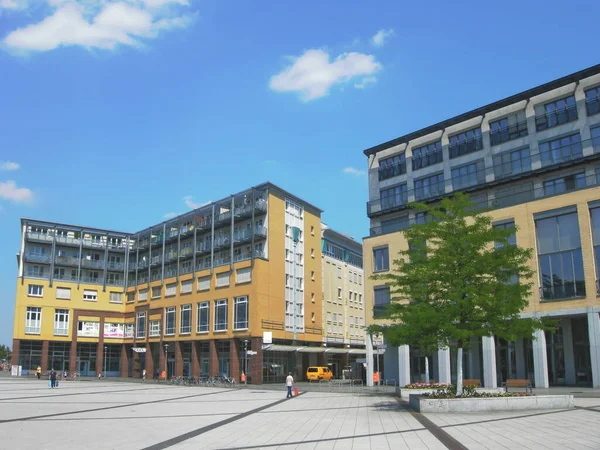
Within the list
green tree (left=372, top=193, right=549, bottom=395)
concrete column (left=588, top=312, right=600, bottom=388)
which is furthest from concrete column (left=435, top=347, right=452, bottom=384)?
green tree (left=372, top=193, right=549, bottom=395)

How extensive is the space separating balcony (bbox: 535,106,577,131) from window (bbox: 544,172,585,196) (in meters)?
4.38

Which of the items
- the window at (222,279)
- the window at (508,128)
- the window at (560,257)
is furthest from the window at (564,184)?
the window at (222,279)

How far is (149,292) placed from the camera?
262ft

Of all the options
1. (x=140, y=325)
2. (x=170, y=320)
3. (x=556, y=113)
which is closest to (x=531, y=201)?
(x=556, y=113)

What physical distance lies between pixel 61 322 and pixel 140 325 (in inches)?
420

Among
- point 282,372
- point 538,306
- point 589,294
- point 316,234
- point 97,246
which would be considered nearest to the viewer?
point 589,294

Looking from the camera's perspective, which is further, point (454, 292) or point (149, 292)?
point (149, 292)

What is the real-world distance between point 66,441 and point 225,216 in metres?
53.5

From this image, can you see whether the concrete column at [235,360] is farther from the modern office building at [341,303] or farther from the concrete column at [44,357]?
the concrete column at [44,357]

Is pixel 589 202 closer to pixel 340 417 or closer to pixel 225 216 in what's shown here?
pixel 340 417

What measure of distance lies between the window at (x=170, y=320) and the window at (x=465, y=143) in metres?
39.9

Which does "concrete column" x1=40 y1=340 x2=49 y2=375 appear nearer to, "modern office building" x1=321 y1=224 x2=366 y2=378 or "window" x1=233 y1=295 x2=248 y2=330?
"window" x1=233 y1=295 x2=248 y2=330

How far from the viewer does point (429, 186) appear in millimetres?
54625

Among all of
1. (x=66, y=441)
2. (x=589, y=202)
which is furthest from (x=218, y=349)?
(x=66, y=441)
